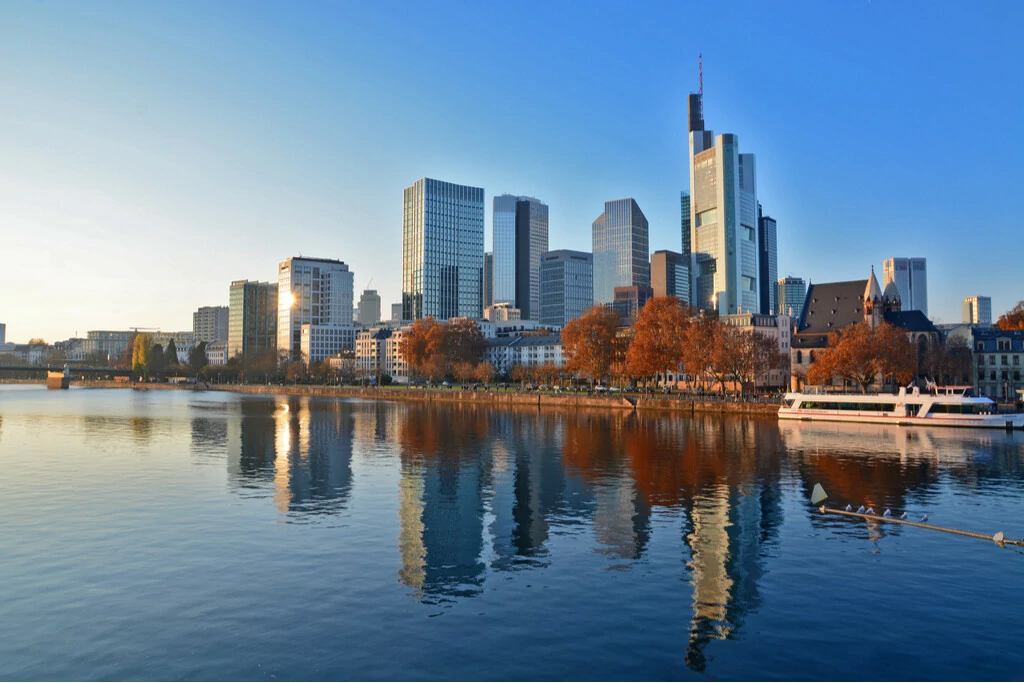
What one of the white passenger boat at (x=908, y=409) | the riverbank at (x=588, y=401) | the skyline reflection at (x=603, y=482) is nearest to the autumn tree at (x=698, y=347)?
the riverbank at (x=588, y=401)

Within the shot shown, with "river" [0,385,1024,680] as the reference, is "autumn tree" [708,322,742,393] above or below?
above

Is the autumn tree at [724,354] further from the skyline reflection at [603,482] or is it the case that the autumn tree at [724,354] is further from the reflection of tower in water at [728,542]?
the reflection of tower in water at [728,542]

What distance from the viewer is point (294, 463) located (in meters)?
56.6

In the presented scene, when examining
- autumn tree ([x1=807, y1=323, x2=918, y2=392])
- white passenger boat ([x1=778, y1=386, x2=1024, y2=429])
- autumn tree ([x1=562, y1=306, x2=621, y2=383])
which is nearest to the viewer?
white passenger boat ([x1=778, y1=386, x2=1024, y2=429])

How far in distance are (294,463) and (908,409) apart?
260 ft

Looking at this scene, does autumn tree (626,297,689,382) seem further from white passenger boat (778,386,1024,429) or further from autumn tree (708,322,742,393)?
white passenger boat (778,386,1024,429)

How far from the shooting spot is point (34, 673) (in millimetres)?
18094

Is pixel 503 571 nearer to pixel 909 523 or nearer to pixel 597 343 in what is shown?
pixel 909 523

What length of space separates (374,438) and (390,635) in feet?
190

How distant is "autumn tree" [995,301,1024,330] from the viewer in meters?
157

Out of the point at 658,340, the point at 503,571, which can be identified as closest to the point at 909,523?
the point at 503,571

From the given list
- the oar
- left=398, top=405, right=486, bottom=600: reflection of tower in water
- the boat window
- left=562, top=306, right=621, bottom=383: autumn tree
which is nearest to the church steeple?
left=562, top=306, right=621, bottom=383: autumn tree

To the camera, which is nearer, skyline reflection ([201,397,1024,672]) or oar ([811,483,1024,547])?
skyline reflection ([201,397,1024,672])

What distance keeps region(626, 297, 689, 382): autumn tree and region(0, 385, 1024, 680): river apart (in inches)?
3004
